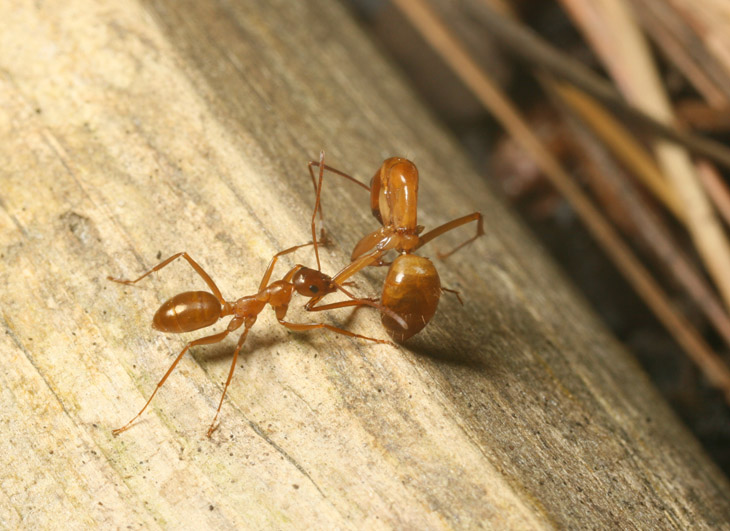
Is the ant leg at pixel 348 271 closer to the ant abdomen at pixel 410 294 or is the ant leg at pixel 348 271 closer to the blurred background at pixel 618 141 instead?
the ant abdomen at pixel 410 294

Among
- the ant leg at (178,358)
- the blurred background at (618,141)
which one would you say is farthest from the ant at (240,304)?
the blurred background at (618,141)

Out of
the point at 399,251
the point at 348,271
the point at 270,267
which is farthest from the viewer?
Result: the point at 399,251

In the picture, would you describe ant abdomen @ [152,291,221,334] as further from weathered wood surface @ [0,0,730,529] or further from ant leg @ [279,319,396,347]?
ant leg @ [279,319,396,347]

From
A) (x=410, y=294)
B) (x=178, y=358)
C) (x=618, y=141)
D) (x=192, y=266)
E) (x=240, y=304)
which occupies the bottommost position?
(x=178, y=358)

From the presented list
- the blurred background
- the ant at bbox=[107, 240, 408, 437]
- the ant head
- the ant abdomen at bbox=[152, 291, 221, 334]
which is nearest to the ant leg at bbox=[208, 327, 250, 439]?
the ant at bbox=[107, 240, 408, 437]

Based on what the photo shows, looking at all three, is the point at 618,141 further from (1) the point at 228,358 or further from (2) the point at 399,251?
(1) the point at 228,358

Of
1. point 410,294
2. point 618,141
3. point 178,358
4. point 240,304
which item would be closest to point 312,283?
point 240,304

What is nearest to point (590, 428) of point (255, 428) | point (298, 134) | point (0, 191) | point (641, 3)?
point (255, 428)
